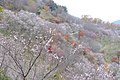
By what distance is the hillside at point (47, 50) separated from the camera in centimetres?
1021

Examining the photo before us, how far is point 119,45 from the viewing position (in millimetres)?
41031

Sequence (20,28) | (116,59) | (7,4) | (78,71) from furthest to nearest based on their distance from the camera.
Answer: (7,4) → (116,59) → (20,28) → (78,71)

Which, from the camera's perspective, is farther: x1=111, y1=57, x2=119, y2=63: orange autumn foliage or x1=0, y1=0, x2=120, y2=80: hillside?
x1=111, y1=57, x2=119, y2=63: orange autumn foliage

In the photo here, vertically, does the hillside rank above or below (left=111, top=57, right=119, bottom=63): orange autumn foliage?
above

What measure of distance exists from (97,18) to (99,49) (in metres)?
41.8

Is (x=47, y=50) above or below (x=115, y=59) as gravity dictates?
above

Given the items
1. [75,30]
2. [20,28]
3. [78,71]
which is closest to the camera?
[78,71]

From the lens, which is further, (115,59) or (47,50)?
(115,59)

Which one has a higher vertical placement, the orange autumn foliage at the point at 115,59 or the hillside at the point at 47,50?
the hillside at the point at 47,50

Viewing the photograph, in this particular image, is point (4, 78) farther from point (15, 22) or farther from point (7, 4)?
point (7, 4)

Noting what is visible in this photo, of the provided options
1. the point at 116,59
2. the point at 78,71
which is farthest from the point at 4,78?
the point at 116,59

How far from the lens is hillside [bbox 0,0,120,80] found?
1021 centimetres

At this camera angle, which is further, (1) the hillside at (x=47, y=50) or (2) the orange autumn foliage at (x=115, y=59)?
(2) the orange autumn foliage at (x=115, y=59)

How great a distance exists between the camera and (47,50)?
34.3 ft
